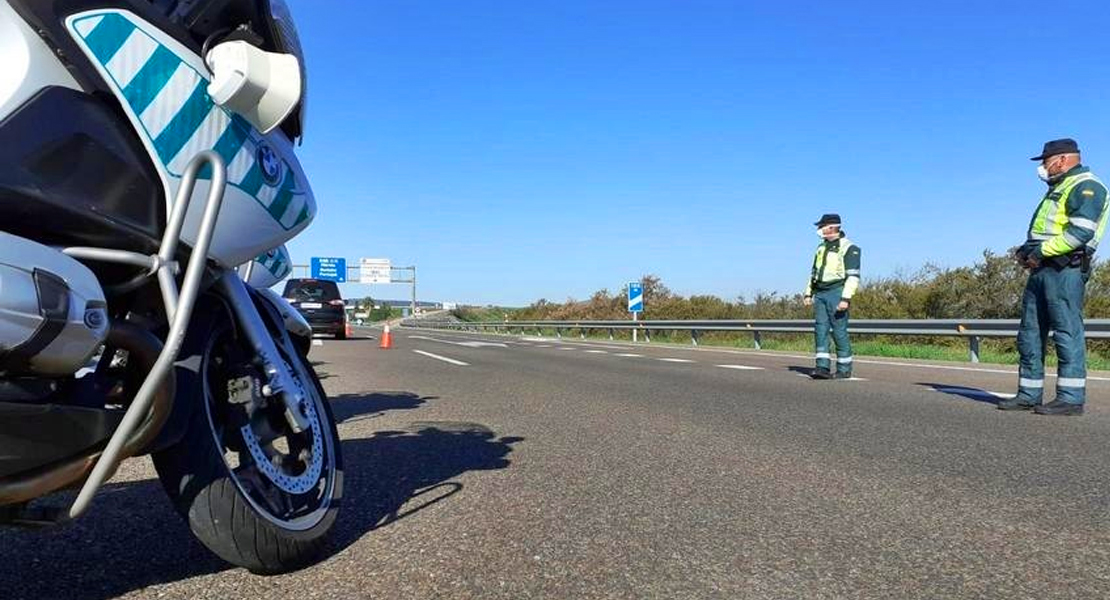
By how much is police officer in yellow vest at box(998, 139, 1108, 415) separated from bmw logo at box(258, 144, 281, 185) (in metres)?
6.09

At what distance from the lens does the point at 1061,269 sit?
6.39 m

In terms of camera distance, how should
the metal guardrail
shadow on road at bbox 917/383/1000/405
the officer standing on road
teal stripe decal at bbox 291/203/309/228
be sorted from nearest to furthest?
teal stripe decal at bbox 291/203/309/228 → shadow on road at bbox 917/383/1000/405 → the officer standing on road → the metal guardrail

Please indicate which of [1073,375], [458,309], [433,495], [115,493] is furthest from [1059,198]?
[458,309]

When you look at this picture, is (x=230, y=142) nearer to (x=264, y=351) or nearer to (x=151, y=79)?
(x=151, y=79)

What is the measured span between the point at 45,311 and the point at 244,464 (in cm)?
91

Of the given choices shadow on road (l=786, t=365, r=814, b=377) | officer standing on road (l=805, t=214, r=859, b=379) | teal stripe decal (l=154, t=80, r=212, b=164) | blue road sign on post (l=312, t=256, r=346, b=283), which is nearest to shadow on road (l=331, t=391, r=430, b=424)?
teal stripe decal (l=154, t=80, r=212, b=164)

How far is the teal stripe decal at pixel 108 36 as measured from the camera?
6.53 ft

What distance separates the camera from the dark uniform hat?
6543 millimetres

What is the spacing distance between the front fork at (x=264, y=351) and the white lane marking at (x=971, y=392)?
273 inches

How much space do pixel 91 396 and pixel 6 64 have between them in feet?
2.64

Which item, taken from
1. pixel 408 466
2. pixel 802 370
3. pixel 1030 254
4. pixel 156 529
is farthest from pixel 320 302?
pixel 156 529

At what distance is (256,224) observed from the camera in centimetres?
242

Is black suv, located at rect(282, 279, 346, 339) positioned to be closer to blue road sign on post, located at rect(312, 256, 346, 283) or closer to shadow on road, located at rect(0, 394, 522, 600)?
shadow on road, located at rect(0, 394, 522, 600)

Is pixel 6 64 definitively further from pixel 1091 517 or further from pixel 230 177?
pixel 1091 517
